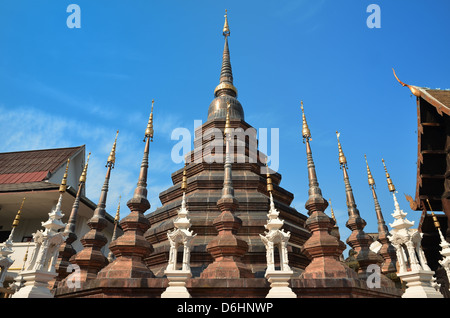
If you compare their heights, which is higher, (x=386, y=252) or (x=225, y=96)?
(x=225, y=96)

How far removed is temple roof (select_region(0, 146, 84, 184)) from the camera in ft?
75.6

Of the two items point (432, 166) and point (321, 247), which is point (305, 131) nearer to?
point (321, 247)

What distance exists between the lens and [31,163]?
25516mm

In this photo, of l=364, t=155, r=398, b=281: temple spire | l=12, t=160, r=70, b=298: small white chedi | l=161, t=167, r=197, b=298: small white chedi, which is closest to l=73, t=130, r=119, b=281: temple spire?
l=12, t=160, r=70, b=298: small white chedi

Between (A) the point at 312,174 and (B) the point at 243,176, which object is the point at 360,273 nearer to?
(A) the point at 312,174

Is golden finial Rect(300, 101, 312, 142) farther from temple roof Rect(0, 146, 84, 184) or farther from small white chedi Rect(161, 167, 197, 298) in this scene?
temple roof Rect(0, 146, 84, 184)

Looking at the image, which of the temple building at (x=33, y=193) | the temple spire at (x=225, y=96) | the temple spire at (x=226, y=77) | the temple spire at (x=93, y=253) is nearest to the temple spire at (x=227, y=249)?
the temple spire at (x=93, y=253)

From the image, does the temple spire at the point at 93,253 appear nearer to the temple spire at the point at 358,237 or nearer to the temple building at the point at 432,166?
the temple spire at the point at 358,237

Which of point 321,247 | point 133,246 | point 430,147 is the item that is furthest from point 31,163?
point 430,147

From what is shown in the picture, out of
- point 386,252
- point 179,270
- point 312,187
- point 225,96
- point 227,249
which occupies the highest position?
point 225,96

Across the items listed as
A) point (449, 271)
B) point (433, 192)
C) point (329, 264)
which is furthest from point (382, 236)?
point (329, 264)

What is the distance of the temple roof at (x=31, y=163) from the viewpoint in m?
23.0
